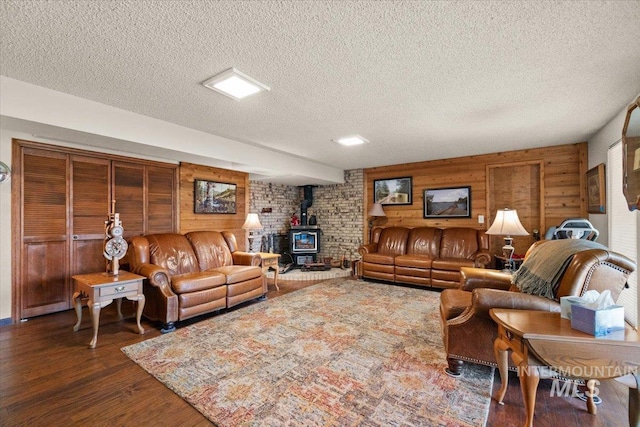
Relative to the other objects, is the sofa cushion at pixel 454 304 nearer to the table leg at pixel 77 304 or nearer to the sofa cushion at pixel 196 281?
the sofa cushion at pixel 196 281

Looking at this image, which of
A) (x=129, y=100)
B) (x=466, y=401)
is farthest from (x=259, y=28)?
(x=466, y=401)

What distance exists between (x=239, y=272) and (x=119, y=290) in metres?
1.38

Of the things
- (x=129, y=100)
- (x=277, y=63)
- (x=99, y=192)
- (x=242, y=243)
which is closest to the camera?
(x=277, y=63)

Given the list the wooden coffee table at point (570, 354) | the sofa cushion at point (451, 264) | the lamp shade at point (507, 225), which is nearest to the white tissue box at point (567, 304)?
the wooden coffee table at point (570, 354)

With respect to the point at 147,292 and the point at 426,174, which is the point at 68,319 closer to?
the point at 147,292

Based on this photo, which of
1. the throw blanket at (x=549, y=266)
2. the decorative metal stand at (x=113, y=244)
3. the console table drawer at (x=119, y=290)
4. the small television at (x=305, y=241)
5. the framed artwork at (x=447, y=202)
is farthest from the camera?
the small television at (x=305, y=241)

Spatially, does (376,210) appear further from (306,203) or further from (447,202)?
(306,203)

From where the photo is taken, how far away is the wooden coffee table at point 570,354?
131 cm

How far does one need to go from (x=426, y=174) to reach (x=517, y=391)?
15.2 feet

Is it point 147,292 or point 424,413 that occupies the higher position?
point 147,292

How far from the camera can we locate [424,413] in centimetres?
176

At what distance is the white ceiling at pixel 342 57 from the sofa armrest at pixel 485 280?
1.79 meters

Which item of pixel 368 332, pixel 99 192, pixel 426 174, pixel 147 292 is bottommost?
pixel 368 332

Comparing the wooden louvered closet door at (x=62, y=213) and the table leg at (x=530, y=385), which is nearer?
the table leg at (x=530, y=385)
